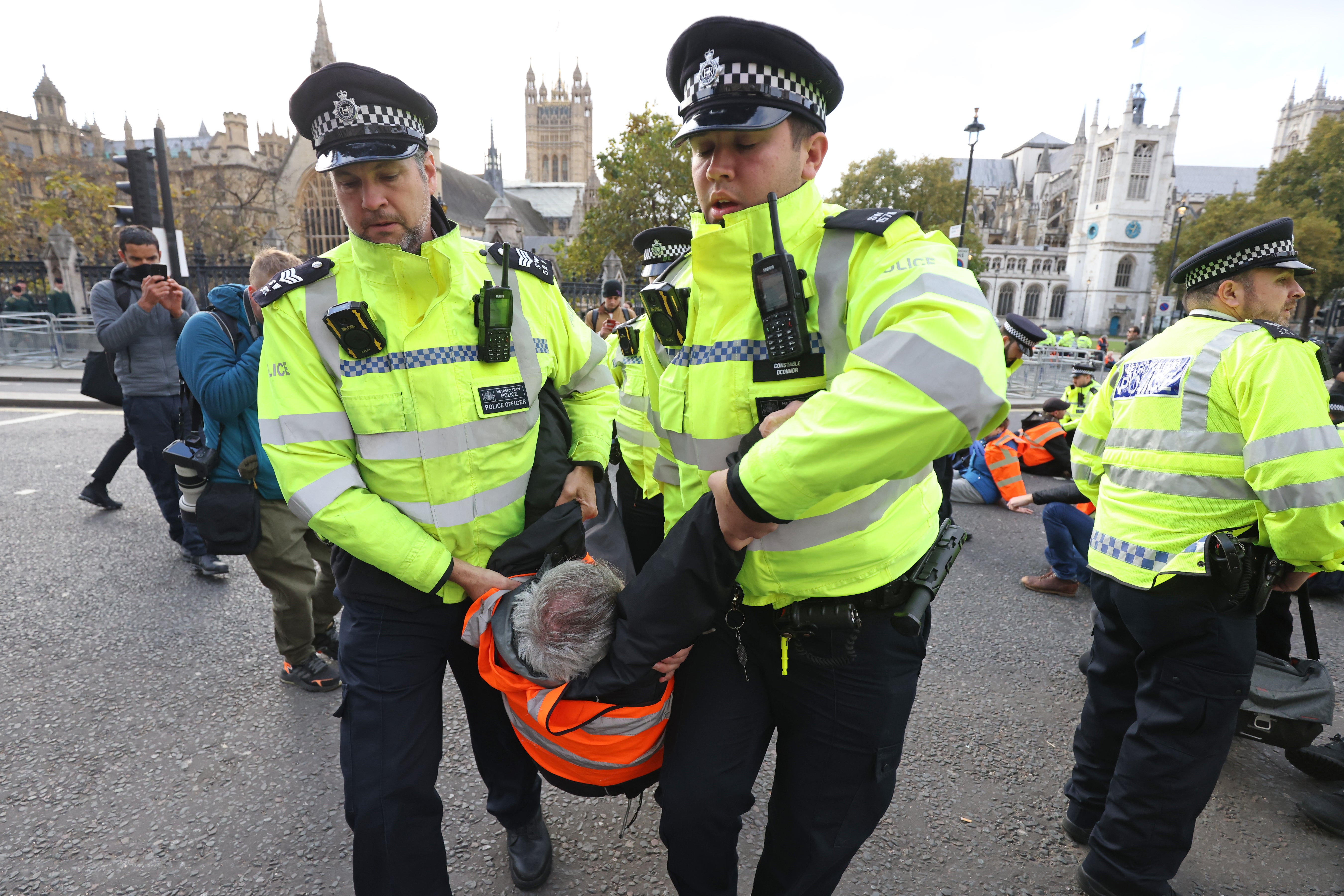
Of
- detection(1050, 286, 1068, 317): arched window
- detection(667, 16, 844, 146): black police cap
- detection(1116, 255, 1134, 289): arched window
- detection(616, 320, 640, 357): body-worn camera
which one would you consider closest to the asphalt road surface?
detection(616, 320, 640, 357): body-worn camera

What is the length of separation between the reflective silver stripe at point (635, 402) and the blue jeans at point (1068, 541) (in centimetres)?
343

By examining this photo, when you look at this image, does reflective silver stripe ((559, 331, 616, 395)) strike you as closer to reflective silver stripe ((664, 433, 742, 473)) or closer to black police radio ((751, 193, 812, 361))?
reflective silver stripe ((664, 433, 742, 473))

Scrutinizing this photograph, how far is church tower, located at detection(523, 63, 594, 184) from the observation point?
81.1 m

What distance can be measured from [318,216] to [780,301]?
196ft

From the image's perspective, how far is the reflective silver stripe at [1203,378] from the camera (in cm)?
225

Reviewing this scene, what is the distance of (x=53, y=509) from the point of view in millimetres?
6090

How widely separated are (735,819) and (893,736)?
1.47ft

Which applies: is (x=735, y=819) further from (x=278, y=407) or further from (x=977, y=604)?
(x=977, y=604)

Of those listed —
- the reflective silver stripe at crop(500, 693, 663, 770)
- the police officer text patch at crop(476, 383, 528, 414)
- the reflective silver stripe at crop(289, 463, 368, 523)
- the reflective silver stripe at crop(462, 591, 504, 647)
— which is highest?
the police officer text patch at crop(476, 383, 528, 414)

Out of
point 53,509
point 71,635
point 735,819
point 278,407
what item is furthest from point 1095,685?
point 53,509

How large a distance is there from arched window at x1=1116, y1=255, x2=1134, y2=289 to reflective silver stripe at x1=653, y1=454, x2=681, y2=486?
85.8 meters

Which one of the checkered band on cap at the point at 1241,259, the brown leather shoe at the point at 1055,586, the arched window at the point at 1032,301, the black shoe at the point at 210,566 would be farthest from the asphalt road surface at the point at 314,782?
the arched window at the point at 1032,301

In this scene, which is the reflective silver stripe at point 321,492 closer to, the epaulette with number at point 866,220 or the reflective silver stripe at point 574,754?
the reflective silver stripe at point 574,754

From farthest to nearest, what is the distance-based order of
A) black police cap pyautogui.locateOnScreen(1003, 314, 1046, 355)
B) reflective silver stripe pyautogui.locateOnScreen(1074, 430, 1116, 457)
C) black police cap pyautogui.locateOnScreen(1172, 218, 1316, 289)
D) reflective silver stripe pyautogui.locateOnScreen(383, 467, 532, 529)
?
black police cap pyautogui.locateOnScreen(1003, 314, 1046, 355) < reflective silver stripe pyautogui.locateOnScreen(1074, 430, 1116, 457) < black police cap pyautogui.locateOnScreen(1172, 218, 1316, 289) < reflective silver stripe pyautogui.locateOnScreen(383, 467, 532, 529)
